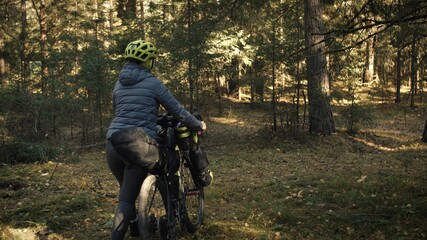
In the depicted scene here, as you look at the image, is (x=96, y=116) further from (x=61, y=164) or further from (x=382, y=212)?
(x=382, y=212)

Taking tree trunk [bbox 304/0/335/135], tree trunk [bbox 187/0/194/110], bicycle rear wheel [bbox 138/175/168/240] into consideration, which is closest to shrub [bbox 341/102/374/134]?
tree trunk [bbox 304/0/335/135]

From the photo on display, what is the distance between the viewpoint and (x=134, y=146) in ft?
12.1

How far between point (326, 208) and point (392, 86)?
29091mm

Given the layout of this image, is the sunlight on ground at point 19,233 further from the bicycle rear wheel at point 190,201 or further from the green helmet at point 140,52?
the green helmet at point 140,52

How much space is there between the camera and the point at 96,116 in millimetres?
16766

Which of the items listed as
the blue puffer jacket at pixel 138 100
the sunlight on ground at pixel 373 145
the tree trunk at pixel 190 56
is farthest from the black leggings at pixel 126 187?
the sunlight on ground at pixel 373 145

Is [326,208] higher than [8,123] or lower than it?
lower

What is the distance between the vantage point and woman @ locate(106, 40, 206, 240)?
3748 mm

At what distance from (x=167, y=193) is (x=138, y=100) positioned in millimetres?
1126

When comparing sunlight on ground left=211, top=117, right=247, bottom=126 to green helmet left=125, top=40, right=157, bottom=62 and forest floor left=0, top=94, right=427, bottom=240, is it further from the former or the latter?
green helmet left=125, top=40, right=157, bottom=62

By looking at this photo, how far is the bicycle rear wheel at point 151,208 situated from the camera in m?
3.83

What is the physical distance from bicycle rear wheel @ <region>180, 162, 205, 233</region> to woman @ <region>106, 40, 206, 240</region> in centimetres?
85

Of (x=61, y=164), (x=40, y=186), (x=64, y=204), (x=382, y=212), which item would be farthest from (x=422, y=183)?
(x=61, y=164)

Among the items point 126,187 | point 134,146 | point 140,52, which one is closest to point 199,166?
point 126,187
